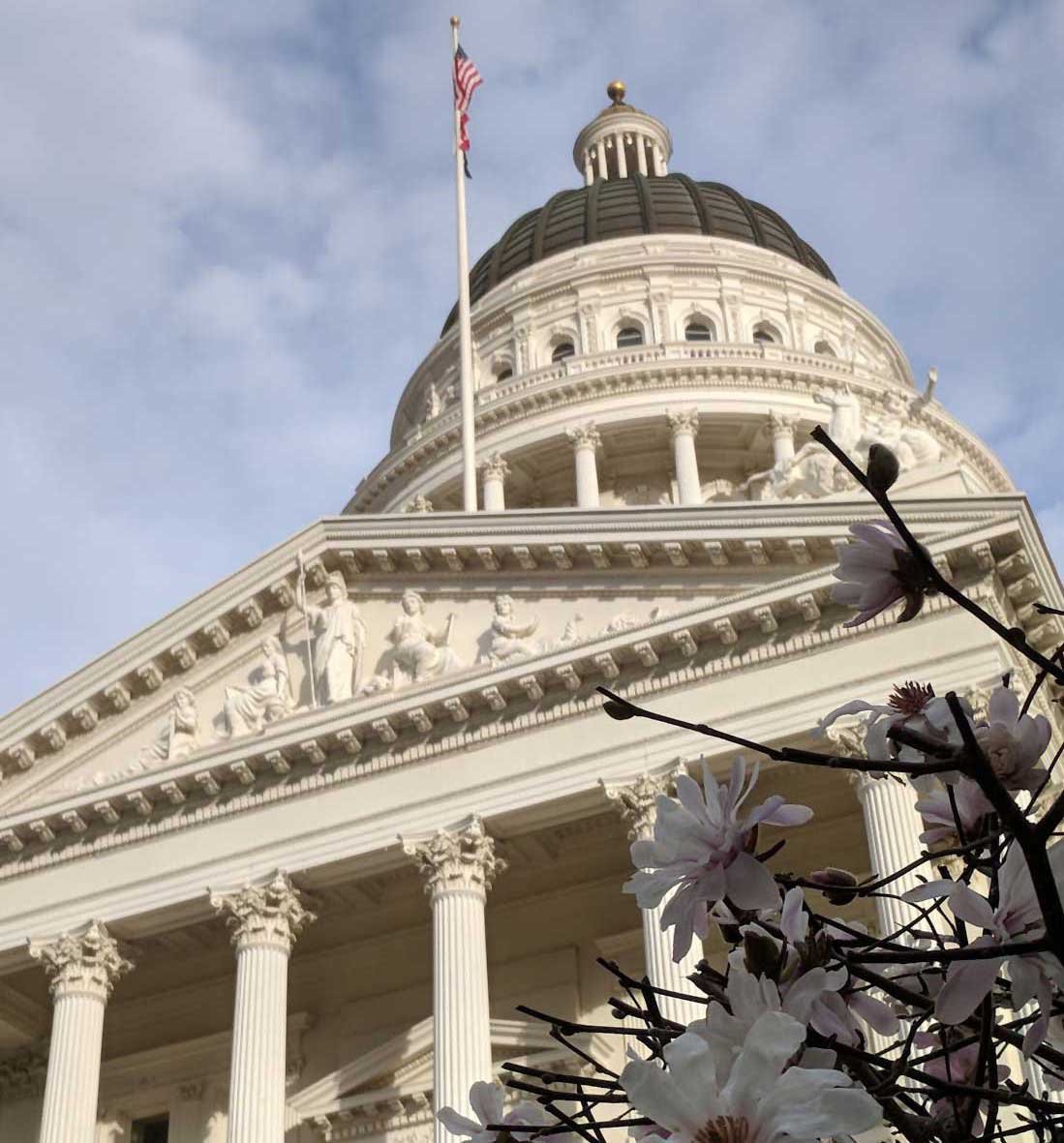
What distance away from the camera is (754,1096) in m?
2.53

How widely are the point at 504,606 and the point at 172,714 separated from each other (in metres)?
5.55

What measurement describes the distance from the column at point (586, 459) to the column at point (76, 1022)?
917 inches

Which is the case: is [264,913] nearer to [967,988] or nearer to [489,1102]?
[489,1102]

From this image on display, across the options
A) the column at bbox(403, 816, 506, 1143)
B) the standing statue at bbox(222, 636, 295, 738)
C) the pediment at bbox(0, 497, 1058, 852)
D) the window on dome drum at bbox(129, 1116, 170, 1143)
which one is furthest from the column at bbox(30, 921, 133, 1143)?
the column at bbox(403, 816, 506, 1143)

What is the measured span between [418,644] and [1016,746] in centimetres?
2125

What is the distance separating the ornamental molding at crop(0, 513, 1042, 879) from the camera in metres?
21.9

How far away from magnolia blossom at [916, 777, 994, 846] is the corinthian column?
15993mm

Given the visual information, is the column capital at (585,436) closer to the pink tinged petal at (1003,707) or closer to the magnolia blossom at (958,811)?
the magnolia blossom at (958,811)

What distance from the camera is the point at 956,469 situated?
23.7m

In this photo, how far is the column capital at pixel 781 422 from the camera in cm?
4619

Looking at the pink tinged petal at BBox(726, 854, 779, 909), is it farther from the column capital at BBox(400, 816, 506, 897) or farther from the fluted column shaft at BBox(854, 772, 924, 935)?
the column capital at BBox(400, 816, 506, 897)

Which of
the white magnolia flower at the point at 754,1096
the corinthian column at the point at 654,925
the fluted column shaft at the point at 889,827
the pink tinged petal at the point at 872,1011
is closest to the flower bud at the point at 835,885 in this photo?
the pink tinged petal at the point at 872,1011

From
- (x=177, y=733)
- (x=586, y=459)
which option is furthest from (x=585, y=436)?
(x=177, y=733)

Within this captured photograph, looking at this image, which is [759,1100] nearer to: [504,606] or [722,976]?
[722,976]
